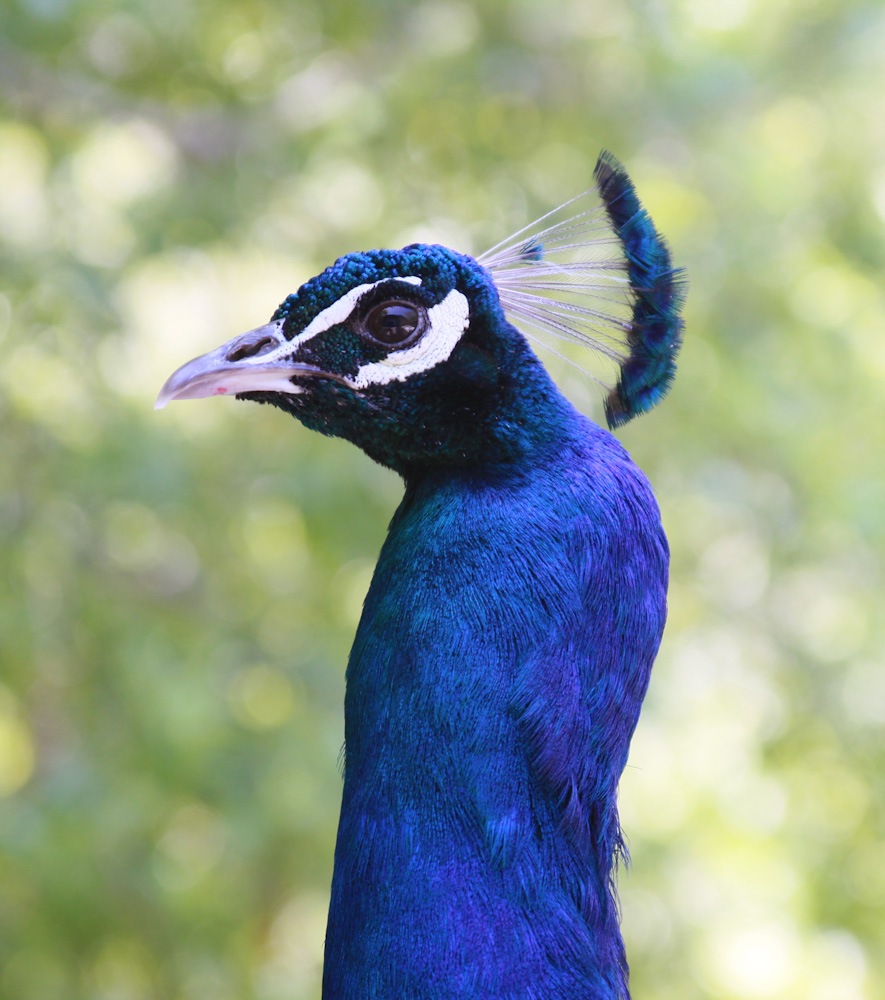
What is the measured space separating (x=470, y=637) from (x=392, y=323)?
0.32 meters

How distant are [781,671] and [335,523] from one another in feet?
5.78

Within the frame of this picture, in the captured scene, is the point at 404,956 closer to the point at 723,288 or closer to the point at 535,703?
the point at 535,703

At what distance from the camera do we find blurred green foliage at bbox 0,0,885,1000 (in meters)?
3.01

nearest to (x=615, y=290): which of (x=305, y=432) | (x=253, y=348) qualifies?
(x=253, y=348)

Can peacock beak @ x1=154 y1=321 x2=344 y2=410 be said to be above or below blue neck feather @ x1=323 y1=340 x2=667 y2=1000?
above

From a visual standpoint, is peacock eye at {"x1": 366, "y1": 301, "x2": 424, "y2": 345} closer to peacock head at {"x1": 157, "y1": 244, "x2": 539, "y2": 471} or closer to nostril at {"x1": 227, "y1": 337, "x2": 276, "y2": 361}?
peacock head at {"x1": 157, "y1": 244, "x2": 539, "y2": 471}

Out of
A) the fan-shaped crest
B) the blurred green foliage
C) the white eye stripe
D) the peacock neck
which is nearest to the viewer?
the peacock neck

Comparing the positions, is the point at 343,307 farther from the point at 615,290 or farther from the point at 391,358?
the point at 615,290

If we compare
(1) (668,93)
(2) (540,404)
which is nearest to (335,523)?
(1) (668,93)

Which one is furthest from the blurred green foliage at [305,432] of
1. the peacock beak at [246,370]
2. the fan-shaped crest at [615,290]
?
the peacock beak at [246,370]

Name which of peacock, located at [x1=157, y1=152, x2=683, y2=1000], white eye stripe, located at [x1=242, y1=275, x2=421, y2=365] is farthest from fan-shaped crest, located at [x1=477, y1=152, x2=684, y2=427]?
white eye stripe, located at [x1=242, y1=275, x2=421, y2=365]

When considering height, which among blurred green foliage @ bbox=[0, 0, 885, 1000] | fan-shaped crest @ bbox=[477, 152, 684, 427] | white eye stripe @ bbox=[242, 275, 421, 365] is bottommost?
white eye stripe @ bbox=[242, 275, 421, 365]

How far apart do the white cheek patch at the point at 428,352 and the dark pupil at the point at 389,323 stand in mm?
15

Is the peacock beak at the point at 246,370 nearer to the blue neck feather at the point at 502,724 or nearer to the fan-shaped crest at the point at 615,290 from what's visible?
the blue neck feather at the point at 502,724
